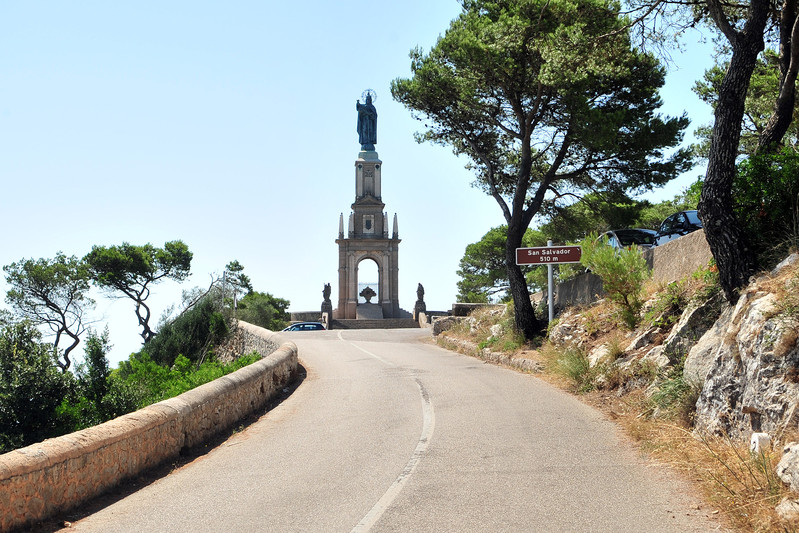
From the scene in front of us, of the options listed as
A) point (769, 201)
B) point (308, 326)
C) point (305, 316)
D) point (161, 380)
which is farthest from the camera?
point (305, 316)

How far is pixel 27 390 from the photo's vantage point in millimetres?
13914

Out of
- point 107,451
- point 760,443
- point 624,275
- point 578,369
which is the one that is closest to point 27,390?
point 107,451

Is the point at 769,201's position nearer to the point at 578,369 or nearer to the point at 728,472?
the point at 578,369

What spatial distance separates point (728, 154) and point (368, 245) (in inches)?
2370

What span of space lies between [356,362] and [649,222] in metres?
21.3

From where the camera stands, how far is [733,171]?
11.0 m

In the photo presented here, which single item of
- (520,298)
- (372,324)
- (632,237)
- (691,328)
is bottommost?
(691,328)

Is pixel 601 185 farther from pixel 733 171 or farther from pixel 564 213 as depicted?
pixel 733 171

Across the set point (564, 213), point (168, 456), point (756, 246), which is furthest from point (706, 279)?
point (564, 213)

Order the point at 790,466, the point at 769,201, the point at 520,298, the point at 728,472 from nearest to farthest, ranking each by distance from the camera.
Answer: the point at 790,466
the point at 728,472
the point at 769,201
the point at 520,298

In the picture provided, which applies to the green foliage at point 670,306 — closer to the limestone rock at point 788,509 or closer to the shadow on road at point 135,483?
the limestone rock at point 788,509

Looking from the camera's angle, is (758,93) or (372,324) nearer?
(758,93)

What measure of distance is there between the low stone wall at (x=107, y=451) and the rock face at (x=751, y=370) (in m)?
6.53

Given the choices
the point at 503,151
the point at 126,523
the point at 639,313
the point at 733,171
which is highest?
the point at 503,151
